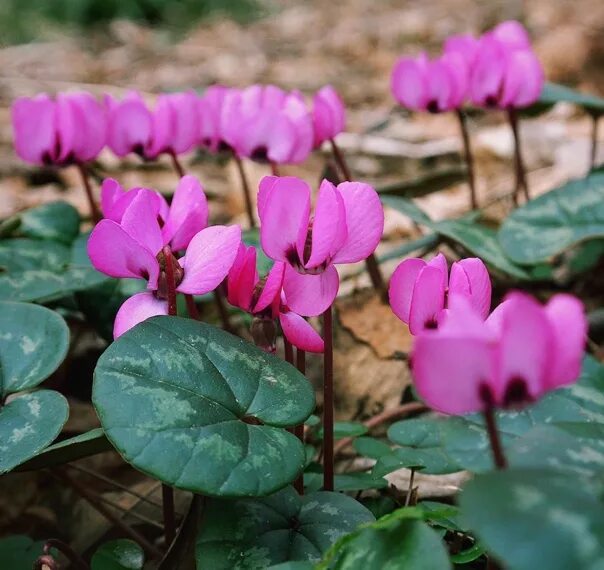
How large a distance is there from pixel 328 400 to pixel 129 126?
1.03 meters

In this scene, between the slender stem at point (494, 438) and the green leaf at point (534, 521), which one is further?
the slender stem at point (494, 438)

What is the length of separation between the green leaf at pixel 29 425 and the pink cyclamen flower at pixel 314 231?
0.37 m

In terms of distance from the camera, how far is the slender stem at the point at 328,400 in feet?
3.51

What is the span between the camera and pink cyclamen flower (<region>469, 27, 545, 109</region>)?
2.03 m

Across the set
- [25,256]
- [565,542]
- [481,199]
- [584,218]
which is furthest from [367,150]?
[565,542]

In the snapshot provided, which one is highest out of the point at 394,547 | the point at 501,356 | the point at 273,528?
the point at 501,356

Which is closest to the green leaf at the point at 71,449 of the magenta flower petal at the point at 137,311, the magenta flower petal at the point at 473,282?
the magenta flower petal at the point at 137,311

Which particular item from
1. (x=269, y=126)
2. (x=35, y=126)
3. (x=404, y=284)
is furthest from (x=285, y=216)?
(x=35, y=126)

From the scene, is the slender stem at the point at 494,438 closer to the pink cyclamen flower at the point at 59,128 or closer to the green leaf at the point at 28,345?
the green leaf at the point at 28,345

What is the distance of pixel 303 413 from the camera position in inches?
38.7

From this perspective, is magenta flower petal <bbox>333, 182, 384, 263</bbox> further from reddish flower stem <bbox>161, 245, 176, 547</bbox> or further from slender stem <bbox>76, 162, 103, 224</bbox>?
slender stem <bbox>76, 162, 103, 224</bbox>

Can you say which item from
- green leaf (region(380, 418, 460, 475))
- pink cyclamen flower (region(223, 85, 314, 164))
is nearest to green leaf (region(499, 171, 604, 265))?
pink cyclamen flower (region(223, 85, 314, 164))

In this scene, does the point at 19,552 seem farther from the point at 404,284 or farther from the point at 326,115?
the point at 326,115

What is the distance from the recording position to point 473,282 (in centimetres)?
95
